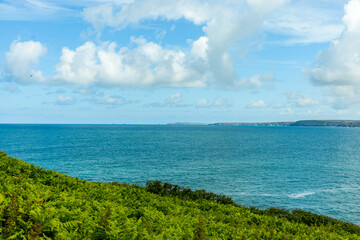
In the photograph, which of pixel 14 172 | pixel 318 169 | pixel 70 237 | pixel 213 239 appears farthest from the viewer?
pixel 318 169

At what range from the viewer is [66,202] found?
902 cm

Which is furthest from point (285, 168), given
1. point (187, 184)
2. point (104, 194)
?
point (104, 194)

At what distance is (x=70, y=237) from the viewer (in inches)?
253

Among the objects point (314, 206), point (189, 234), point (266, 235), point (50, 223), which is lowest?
Answer: point (314, 206)

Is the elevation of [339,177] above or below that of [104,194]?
below

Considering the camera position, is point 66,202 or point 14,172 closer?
point 66,202

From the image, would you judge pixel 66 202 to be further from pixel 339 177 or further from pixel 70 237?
pixel 339 177

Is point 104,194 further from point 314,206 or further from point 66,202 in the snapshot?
point 314,206

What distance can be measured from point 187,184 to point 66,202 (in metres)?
41.1

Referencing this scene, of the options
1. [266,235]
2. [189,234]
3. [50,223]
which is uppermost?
[50,223]

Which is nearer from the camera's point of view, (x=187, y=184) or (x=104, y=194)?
(x=104, y=194)

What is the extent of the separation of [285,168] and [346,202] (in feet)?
83.7

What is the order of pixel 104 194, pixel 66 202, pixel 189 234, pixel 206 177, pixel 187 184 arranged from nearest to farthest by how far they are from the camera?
pixel 189 234
pixel 66 202
pixel 104 194
pixel 187 184
pixel 206 177

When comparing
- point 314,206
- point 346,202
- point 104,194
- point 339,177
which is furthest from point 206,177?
point 104,194
